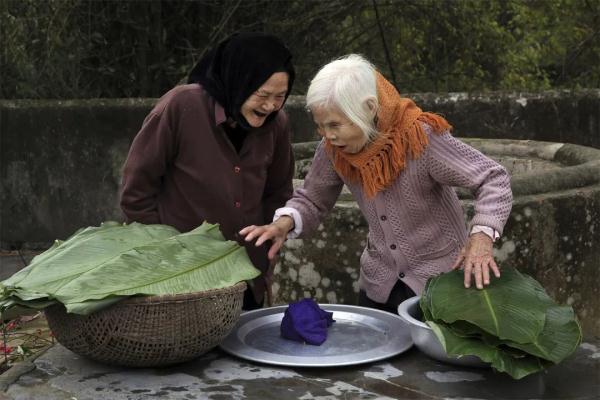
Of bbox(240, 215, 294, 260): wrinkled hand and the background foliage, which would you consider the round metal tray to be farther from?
the background foliage

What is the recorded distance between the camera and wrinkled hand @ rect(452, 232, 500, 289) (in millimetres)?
2469

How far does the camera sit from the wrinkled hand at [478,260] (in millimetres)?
2469

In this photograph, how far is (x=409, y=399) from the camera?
2291mm

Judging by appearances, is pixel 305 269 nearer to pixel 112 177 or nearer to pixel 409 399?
pixel 409 399

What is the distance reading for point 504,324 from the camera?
231cm

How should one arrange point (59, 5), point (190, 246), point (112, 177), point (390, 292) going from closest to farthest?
point (190, 246) → point (390, 292) → point (112, 177) → point (59, 5)

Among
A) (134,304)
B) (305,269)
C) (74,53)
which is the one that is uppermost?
(74,53)

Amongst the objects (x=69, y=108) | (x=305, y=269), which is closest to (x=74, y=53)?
(x=69, y=108)

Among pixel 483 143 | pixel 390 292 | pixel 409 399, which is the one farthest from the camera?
pixel 483 143

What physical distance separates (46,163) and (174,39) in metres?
1.79

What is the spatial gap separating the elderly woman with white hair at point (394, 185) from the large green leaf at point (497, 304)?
0.14ft

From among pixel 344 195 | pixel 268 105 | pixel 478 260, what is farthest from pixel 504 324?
pixel 344 195

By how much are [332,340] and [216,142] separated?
2.74 feet

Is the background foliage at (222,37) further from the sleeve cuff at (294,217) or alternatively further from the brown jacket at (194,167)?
the sleeve cuff at (294,217)
